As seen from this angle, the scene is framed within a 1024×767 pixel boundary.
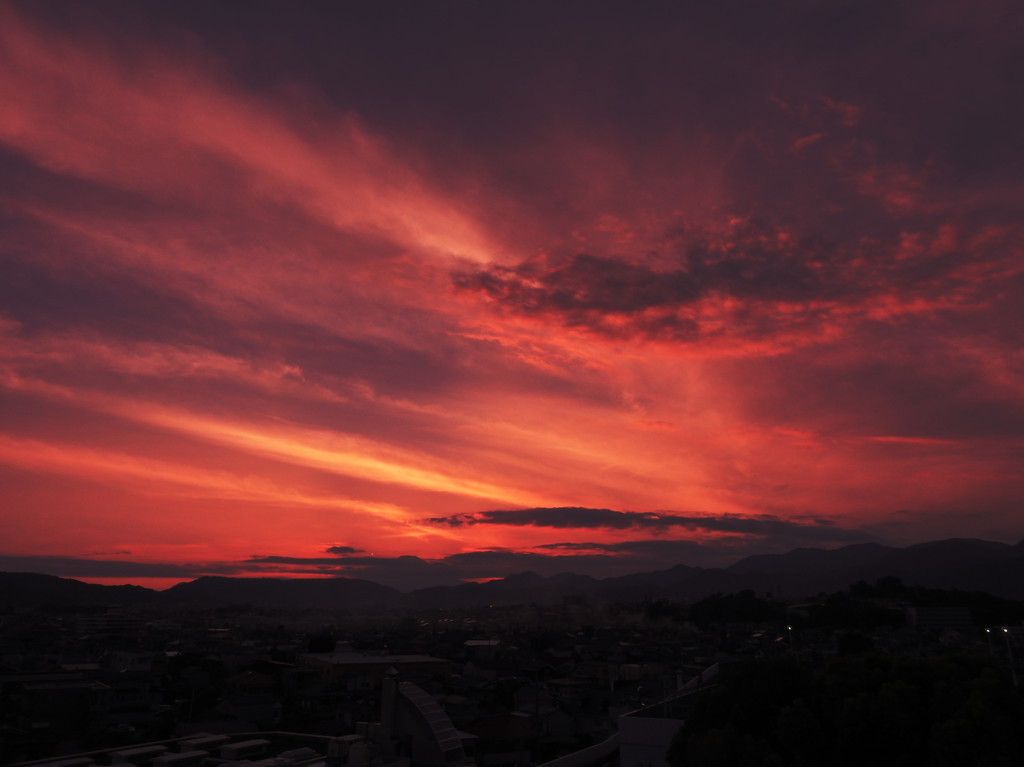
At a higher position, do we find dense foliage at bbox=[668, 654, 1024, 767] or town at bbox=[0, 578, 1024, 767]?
dense foliage at bbox=[668, 654, 1024, 767]

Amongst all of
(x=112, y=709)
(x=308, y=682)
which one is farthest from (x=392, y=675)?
(x=308, y=682)

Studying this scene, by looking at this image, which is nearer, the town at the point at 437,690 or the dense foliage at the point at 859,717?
the town at the point at 437,690

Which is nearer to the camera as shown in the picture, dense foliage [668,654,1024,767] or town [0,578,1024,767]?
town [0,578,1024,767]

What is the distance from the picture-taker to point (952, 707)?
701 inches

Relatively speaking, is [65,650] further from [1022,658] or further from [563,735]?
[1022,658]

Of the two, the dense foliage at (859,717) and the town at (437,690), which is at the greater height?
the dense foliage at (859,717)

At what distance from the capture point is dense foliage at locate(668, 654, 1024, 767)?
651 inches

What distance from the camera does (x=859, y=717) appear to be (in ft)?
59.8

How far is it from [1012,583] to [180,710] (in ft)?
659

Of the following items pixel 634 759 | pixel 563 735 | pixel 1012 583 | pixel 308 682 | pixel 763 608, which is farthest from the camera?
pixel 1012 583

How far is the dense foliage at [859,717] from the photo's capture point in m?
16.5

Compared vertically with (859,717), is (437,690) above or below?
below

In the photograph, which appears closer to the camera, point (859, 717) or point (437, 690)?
point (859, 717)

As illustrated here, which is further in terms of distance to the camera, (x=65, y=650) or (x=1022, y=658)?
(x=65, y=650)
